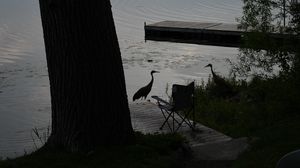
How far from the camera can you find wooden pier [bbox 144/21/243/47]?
25.1 m

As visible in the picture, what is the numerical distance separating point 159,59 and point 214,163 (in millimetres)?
15282

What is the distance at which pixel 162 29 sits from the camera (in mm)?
27328

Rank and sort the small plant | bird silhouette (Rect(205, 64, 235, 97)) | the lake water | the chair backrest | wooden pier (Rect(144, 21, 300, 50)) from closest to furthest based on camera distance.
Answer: the chair backrest → the small plant → the lake water → bird silhouette (Rect(205, 64, 235, 97)) → wooden pier (Rect(144, 21, 300, 50))

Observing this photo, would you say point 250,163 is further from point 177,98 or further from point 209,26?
point 209,26

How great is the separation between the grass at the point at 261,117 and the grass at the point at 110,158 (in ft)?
3.41

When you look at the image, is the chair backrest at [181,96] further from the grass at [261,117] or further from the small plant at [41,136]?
the small plant at [41,136]

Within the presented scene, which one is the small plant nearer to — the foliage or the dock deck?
the dock deck

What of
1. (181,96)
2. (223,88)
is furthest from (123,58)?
(181,96)

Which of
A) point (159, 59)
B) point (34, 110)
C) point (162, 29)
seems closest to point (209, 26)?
point (162, 29)

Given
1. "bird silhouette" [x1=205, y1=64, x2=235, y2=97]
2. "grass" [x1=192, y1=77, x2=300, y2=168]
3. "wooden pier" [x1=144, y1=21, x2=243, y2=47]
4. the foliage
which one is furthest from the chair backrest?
"wooden pier" [x1=144, y1=21, x2=243, y2=47]

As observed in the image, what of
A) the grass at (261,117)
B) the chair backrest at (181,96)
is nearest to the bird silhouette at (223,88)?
the grass at (261,117)

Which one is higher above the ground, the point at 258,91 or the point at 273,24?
the point at 273,24

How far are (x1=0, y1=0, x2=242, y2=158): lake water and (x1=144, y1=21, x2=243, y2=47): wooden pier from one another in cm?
64

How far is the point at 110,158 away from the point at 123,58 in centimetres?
1543
